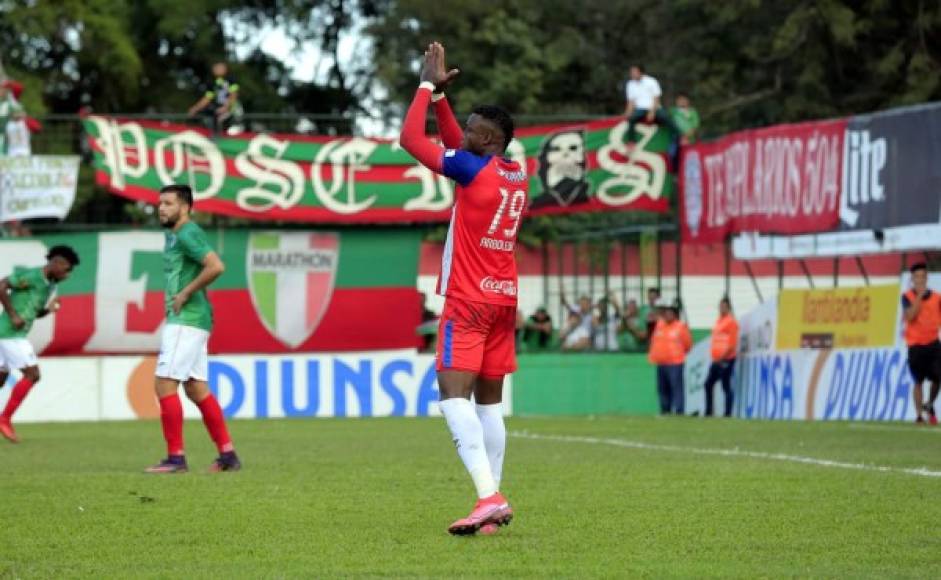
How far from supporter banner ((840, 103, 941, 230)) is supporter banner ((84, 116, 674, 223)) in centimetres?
577

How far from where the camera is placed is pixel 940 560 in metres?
8.04

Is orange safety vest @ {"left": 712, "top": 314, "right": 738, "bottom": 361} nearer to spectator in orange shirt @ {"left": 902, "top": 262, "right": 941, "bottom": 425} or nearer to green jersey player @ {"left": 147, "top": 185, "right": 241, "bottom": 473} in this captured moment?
spectator in orange shirt @ {"left": 902, "top": 262, "right": 941, "bottom": 425}

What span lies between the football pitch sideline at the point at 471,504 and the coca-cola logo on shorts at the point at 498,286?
3.81 ft

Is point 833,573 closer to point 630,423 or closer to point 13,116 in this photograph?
point 630,423

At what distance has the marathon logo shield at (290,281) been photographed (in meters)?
29.8

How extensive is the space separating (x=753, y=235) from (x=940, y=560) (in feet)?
67.1

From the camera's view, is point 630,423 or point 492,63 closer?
point 630,423

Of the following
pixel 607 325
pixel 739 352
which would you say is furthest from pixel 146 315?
pixel 739 352

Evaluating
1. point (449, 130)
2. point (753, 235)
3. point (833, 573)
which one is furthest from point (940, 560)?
point (753, 235)

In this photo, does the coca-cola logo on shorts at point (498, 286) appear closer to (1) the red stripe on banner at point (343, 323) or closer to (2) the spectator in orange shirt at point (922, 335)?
(2) the spectator in orange shirt at point (922, 335)

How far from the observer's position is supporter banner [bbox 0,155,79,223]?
28094mm

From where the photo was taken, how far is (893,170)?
2411 cm

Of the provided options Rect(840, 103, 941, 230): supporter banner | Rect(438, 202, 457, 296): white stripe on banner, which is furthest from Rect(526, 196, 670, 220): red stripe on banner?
Rect(438, 202, 457, 296): white stripe on banner

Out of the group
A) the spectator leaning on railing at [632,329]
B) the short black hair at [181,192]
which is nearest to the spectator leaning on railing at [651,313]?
the spectator leaning on railing at [632,329]
